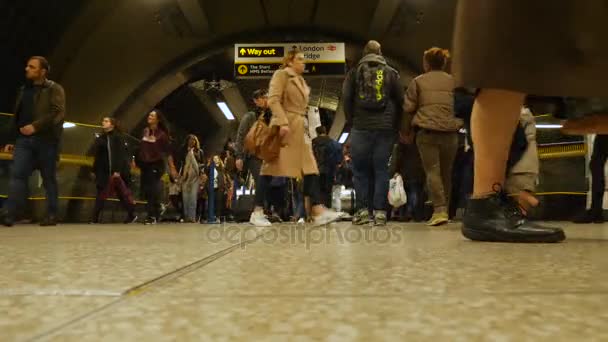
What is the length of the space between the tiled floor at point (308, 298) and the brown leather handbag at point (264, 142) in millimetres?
2823

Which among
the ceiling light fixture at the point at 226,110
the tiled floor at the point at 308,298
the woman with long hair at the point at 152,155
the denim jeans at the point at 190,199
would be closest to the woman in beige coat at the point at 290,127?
the tiled floor at the point at 308,298

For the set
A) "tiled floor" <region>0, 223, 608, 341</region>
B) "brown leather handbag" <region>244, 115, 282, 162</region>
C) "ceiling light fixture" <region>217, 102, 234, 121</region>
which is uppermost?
"ceiling light fixture" <region>217, 102, 234, 121</region>

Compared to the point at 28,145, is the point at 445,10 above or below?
above

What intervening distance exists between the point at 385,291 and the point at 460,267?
1.44 ft

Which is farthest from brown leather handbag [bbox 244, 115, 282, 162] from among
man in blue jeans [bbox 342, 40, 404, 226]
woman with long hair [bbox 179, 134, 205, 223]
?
woman with long hair [bbox 179, 134, 205, 223]

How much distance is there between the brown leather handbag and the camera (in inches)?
175

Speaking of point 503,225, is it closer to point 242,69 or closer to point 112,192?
point 112,192

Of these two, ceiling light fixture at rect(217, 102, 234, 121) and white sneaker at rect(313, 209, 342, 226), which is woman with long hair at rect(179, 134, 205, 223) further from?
ceiling light fixture at rect(217, 102, 234, 121)

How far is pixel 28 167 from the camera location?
5.35m

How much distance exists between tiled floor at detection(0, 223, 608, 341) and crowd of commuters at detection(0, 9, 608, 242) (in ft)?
2.20

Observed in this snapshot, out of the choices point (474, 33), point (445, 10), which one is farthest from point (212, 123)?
point (474, 33)

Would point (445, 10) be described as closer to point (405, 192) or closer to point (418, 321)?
point (405, 192)

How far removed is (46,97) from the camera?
213 inches

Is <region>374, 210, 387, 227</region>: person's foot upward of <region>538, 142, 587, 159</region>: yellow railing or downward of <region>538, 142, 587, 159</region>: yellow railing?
downward
